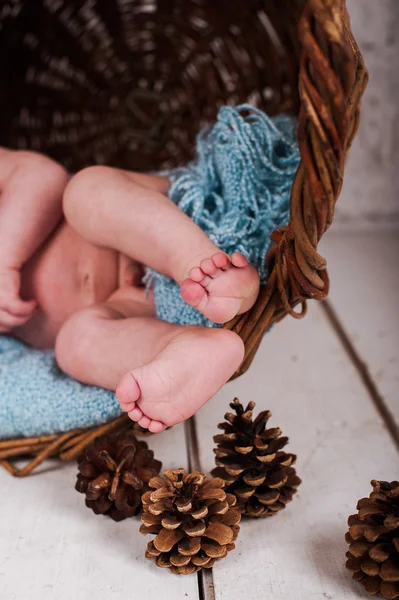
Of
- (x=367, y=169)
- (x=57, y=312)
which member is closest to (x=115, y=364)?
(x=57, y=312)

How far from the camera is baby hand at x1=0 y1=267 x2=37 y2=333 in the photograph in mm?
932

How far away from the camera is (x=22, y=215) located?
95 cm

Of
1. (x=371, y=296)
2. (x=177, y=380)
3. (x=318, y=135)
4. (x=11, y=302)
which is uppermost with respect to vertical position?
(x=318, y=135)

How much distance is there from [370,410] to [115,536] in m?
0.41

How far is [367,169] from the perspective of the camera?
1.81m

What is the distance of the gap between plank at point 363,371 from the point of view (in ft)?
3.11

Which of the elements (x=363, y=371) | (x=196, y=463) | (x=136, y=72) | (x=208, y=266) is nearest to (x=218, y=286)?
(x=208, y=266)

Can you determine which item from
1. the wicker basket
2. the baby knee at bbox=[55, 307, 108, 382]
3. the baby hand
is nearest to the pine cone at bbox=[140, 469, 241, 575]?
the baby knee at bbox=[55, 307, 108, 382]

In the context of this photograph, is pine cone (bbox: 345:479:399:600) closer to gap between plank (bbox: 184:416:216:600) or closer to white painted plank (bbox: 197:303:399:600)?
white painted plank (bbox: 197:303:399:600)

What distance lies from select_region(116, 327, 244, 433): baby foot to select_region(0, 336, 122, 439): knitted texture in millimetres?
148

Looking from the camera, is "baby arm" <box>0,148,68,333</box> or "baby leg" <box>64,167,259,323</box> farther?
"baby arm" <box>0,148,68,333</box>

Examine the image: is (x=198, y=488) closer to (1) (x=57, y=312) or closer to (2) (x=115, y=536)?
(2) (x=115, y=536)

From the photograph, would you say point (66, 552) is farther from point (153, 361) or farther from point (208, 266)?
point (208, 266)

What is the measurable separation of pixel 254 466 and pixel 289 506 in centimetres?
8
